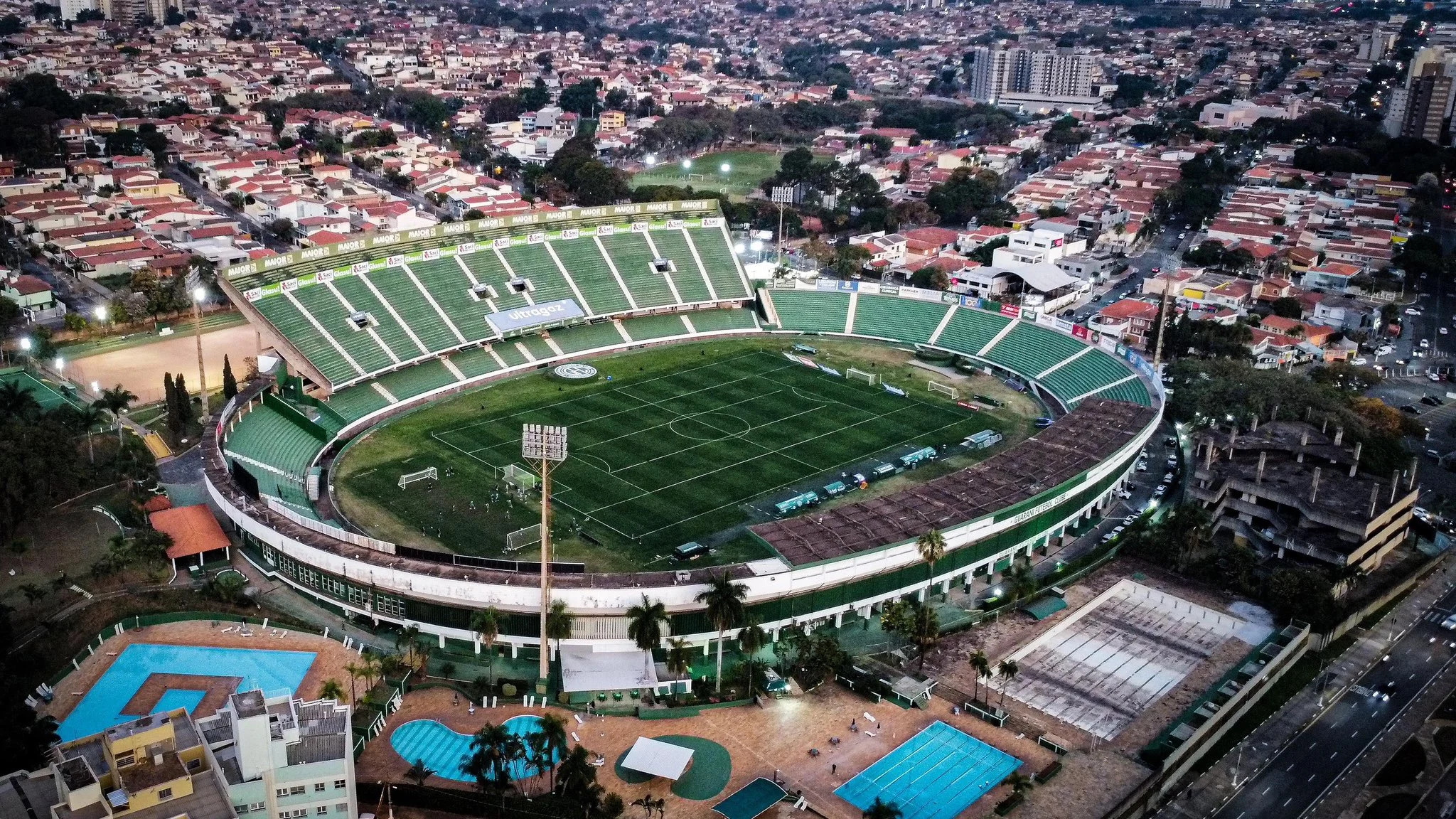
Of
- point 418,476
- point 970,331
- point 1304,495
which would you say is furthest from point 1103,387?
point 418,476

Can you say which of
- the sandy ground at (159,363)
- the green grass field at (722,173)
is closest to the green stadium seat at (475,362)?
the sandy ground at (159,363)

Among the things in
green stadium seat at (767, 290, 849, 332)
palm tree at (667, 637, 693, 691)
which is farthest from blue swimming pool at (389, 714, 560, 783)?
green stadium seat at (767, 290, 849, 332)

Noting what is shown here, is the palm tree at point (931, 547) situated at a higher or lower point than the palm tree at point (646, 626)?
higher

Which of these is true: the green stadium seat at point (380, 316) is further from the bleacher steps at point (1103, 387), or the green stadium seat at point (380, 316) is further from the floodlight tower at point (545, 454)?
the bleacher steps at point (1103, 387)

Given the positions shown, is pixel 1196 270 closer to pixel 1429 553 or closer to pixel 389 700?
pixel 1429 553

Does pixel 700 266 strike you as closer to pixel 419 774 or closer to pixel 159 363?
pixel 159 363
